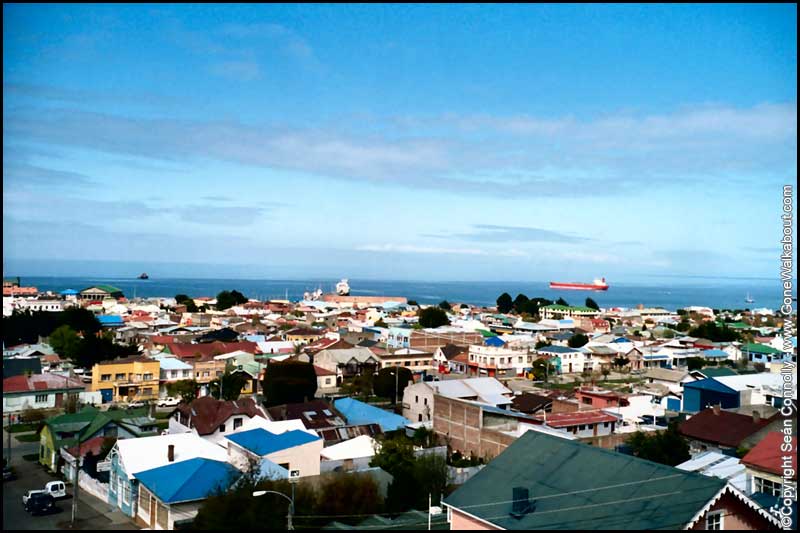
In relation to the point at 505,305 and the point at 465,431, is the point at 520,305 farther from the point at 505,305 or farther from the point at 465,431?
the point at 465,431

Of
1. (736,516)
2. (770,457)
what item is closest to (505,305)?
(770,457)

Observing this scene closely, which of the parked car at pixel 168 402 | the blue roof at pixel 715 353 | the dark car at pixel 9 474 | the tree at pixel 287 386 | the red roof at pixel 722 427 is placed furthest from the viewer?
the blue roof at pixel 715 353

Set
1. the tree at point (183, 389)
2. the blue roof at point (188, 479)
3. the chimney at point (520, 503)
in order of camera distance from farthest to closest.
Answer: the tree at point (183, 389)
the blue roof at point (188, 479)
the chimney at point (520, 503)

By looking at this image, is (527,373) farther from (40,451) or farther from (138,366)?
(40,451)

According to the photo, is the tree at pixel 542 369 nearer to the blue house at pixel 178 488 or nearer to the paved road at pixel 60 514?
the blue house at pixel 178 488

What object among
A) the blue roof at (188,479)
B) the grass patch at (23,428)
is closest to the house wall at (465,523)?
the blue roof at (188,479)

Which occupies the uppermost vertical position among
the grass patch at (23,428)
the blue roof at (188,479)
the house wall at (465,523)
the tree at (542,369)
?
the house wall at (465,523)

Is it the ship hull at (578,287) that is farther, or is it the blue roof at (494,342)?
the ship hull at (578,287)
